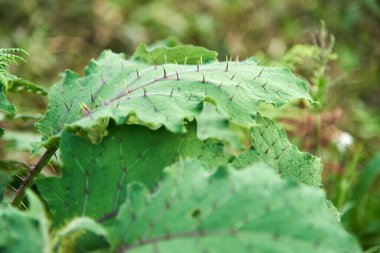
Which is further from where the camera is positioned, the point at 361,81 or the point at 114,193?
the point at 361,81

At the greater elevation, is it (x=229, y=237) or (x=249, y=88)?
(x=249, y=88)

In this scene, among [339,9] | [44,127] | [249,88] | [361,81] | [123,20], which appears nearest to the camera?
[249,88]

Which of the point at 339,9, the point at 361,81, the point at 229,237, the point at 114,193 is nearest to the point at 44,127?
the point at 114,193

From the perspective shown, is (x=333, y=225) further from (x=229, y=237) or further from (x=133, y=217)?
(x=133, y=217)

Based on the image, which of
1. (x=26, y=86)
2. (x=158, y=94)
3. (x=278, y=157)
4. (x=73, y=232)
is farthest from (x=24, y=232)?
(x=26, y=86)

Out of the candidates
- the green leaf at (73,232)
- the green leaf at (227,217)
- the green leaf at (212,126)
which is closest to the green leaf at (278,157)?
the green leaf at (227,217)

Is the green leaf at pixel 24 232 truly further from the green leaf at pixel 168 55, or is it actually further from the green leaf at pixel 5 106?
the green leaf at pixel 168 55

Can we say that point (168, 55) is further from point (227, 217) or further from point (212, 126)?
point (227, 217)
